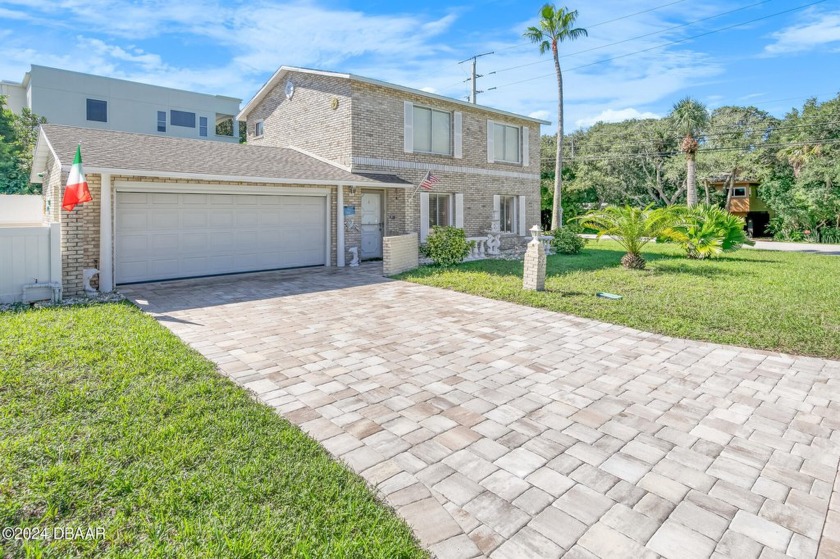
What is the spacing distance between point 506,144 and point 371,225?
7634mm

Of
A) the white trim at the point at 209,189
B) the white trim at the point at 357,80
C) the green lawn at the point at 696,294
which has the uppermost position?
the white trim at the point at 357,80

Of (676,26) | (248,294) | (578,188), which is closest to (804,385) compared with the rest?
(248,294)

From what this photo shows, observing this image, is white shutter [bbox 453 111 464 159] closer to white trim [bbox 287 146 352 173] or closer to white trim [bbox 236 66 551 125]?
white trim [bbox 236 66 551 125]

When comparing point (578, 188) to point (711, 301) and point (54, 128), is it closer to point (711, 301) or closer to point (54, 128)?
point (711, 301)

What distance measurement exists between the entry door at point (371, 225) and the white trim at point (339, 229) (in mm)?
1375

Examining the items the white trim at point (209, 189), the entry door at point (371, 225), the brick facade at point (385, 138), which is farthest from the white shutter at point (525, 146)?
the white trim at point (209, 189)

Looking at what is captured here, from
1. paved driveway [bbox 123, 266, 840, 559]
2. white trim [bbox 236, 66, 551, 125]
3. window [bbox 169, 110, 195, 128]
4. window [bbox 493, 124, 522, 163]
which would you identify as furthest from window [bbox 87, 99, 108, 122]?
paved driveway [bbox 123, 266, 840, 559]

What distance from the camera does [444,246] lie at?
13.5 metres

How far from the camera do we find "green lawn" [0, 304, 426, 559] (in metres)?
2.47

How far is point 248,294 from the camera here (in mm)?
9617

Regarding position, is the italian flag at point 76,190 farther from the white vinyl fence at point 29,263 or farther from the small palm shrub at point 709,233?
the small palm shrub at point 709,233

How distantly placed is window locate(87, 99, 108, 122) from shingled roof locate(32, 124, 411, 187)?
57.7 feet

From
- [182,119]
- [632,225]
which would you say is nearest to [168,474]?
[632,225]

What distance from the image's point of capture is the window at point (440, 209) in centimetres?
1717
